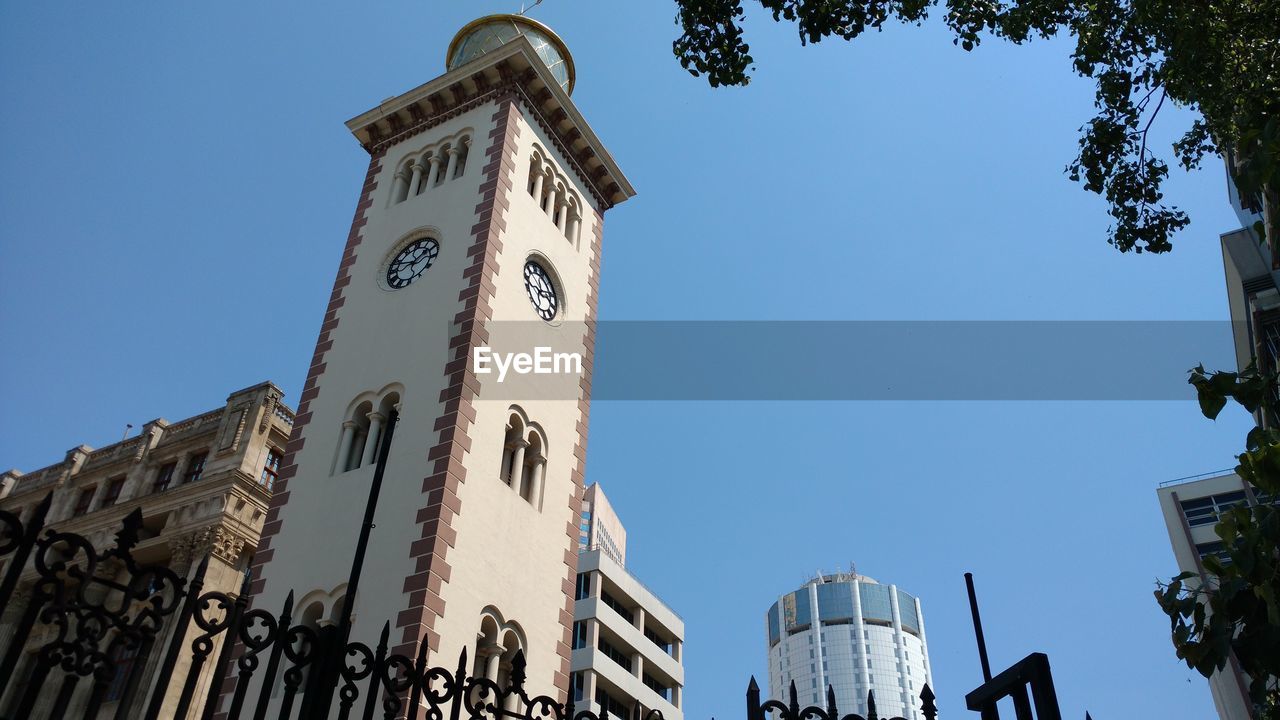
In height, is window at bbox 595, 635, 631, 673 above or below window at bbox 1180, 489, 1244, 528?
below

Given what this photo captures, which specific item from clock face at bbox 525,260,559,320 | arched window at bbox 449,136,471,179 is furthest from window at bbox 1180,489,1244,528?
arched window at bbox 449,136,471,179

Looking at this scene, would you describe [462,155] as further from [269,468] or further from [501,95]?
[269,468]

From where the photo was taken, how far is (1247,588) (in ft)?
24.5

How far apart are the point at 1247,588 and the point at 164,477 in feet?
116

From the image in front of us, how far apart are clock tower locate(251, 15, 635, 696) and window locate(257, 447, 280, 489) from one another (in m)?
11.5

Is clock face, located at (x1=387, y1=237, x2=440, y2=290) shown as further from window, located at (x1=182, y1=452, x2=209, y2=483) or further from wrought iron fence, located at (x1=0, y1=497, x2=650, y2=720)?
wrought iron fence, located at (x1=0, y1=497, x2=650, y2=720)

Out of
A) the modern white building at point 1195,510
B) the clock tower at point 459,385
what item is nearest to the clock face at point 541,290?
the clock tower at point 459,385

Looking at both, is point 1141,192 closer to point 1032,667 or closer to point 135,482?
point 1032,667

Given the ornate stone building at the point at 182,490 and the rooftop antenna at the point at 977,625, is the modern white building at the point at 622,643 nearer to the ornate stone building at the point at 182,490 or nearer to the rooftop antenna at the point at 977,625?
the ornate stone building at the point at 182,490

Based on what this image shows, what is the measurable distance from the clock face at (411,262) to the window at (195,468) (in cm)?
1451

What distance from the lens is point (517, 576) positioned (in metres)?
19.2

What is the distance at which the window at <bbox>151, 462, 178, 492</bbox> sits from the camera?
114 ft

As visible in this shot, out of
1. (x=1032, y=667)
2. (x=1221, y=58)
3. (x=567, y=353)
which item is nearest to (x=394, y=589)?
(x=567, y=353)

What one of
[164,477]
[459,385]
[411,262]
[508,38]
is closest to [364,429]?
[459,385]
